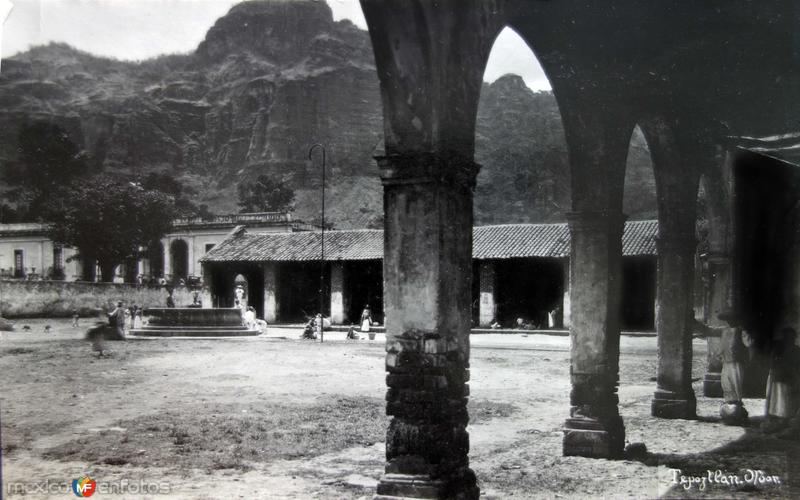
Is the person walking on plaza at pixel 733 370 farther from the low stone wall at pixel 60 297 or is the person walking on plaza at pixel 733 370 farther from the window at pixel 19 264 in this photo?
the window at pixel 19 264

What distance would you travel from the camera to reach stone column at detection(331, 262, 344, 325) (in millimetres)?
30125

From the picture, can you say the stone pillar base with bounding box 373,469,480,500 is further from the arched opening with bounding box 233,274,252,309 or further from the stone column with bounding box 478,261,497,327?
the stone column with bounding box 478,261,497,327

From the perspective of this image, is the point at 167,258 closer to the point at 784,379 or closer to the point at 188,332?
the point at 188,332

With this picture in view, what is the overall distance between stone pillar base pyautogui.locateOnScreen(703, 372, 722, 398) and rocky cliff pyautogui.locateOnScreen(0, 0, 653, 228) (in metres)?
62.6

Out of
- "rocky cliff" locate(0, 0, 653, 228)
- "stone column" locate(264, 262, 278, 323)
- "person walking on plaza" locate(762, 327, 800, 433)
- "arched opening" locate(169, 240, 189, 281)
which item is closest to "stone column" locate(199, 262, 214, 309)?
"stone column" locate(264, 262, 278, 323)

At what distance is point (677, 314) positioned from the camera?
30.8 feet

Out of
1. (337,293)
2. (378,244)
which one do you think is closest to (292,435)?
(337,293)

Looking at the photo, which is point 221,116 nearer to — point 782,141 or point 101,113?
point 101,113

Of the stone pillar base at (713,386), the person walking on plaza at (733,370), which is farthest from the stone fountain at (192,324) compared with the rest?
the person walking on plaza at (733,370)

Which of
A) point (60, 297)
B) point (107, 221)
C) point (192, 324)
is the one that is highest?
point (107, 221)

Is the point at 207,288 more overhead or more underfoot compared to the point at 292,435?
more overhead

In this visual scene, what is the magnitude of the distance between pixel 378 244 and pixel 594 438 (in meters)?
23.7

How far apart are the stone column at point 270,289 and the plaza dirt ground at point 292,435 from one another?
53.5ft

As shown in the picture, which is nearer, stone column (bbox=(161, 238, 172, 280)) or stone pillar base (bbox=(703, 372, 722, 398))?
stone pillar base (bbox=(703, 372, 722, 398))
